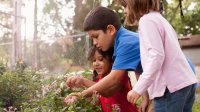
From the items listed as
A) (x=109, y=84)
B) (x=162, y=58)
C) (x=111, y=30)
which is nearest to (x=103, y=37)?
(x=111, y=30)

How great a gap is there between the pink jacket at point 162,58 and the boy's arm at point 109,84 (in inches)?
12.6

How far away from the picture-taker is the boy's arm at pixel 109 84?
2.56m

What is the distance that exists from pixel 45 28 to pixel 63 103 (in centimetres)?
801

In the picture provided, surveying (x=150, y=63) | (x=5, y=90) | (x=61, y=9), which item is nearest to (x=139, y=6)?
(x=150, y=63)

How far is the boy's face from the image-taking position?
8.72 feet

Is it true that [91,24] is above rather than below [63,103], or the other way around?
above

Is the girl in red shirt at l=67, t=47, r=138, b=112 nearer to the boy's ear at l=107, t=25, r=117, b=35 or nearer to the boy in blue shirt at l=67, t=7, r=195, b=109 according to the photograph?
the boy in blue shirt at l=67, t=7, r=195, b=109

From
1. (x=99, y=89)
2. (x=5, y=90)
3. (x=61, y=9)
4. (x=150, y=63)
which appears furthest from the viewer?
(x=61, y=9)

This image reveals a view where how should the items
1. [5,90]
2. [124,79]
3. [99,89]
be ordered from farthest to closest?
[5,90], [124,79], [99,89]

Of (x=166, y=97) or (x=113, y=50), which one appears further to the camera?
(x=113, y=50)

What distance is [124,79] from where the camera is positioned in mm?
2783

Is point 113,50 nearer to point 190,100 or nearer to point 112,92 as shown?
point 112,92

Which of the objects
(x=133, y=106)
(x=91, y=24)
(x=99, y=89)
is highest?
(x=91, y=24)

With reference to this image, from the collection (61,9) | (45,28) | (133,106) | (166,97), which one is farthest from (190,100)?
(61,9)
